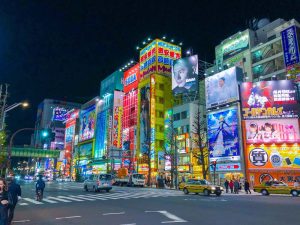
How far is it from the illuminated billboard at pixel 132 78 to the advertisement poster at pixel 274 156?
42.6m

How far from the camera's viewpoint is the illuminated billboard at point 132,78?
263 feet

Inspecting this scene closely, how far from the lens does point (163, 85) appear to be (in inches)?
2827

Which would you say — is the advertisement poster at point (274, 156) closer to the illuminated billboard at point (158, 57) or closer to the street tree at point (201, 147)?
the street tree at point (201, 147)

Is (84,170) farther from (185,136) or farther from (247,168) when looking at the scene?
(247,168)

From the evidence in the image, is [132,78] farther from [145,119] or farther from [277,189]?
[277,189]

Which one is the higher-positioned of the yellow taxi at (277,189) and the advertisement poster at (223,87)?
the advertisement poster at (223,87)

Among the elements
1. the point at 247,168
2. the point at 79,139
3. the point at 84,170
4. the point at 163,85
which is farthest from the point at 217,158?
the point at 79,139

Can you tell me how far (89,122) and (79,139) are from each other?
11725 mm

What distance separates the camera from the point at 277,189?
28406mm

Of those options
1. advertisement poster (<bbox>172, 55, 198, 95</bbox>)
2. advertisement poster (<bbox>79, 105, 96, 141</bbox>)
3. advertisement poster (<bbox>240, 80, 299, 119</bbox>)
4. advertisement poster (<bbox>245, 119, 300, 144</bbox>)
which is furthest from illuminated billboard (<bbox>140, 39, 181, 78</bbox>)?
advertisement poster (<bbox>245, 119, 300, 144</bbox>)

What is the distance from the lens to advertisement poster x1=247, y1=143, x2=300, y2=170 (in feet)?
136


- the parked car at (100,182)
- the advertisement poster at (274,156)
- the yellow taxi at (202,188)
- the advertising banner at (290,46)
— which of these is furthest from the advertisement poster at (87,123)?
the yellow taxi at (202,188)

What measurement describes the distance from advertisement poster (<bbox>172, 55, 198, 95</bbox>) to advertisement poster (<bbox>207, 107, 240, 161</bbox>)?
11.3 meters

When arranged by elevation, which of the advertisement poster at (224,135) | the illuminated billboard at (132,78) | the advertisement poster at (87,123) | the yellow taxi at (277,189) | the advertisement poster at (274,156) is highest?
the illuminated billboard at (132,78)
